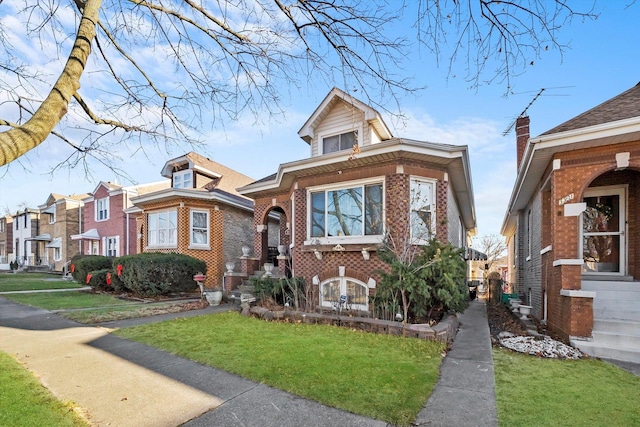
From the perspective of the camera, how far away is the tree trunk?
2625mm

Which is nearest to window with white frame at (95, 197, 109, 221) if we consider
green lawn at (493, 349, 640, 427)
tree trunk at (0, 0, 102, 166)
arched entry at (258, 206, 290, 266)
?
arched entry at (258, 206, 290, 266)

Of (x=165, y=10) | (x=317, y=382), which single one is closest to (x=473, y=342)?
(x=317, y=382)

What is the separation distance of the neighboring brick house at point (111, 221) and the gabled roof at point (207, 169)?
7282 mm

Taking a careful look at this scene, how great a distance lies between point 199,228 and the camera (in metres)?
15.6

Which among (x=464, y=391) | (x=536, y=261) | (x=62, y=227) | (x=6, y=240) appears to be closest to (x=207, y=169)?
(x=536, y=261)

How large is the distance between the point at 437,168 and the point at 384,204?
196 centimetres

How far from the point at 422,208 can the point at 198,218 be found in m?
10.8

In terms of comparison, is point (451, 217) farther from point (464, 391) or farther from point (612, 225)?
point (464, 391)

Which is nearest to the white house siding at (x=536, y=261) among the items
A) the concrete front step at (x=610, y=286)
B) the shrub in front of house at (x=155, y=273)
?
the concrete front step at (x=610, y=286)

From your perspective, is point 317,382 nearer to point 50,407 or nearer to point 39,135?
point 50,407

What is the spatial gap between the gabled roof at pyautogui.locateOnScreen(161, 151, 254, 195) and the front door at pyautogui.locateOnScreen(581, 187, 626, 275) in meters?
14.9

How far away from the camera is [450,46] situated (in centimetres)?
361

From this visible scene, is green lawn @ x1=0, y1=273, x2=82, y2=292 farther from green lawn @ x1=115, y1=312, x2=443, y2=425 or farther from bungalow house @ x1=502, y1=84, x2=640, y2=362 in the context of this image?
bungalow house @ x1=502, y1=84, x2=640, y2=362

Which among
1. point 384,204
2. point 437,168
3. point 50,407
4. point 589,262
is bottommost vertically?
point 50,407
